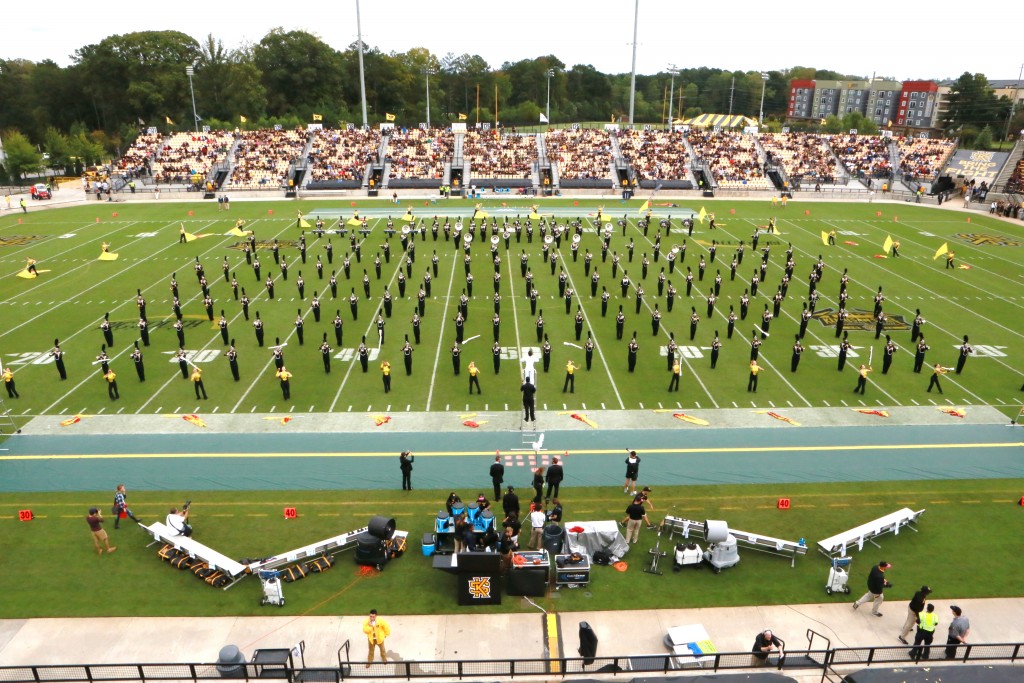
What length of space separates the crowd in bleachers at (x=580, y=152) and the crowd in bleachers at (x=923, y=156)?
27499 millimetres

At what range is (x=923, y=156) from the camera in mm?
61500

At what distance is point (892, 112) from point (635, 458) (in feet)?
503

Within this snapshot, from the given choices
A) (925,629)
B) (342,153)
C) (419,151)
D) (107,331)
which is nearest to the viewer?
(925,629)

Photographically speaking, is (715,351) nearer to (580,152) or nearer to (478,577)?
(478,577)

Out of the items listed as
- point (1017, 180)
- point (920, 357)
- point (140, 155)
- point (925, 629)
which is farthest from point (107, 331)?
point (1017, 180)

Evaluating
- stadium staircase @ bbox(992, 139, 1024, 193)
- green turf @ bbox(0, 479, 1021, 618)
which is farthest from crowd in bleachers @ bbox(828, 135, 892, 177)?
green turf @ bbox(0, 479, 1021, 618)

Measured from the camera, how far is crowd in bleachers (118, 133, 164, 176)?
58188 mm

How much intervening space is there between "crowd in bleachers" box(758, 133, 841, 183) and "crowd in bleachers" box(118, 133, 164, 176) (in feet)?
192

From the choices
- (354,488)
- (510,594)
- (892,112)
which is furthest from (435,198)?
(892,112)

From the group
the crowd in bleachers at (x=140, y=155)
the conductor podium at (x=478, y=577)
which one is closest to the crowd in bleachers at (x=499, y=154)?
the crowd in bleachers at (x=140, y=155)

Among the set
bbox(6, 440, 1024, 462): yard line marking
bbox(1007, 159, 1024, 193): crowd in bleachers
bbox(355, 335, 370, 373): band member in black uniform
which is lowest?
bbox(6, 440, 1024, 462): yard line marking

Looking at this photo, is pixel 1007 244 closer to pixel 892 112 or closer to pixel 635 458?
pixel 635 458

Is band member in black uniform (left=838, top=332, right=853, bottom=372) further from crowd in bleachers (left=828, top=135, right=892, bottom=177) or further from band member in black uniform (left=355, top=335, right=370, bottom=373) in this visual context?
crowd in bleachers (left=828, top=135, right=892, bottom=177)

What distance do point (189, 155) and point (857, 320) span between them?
59063mm
